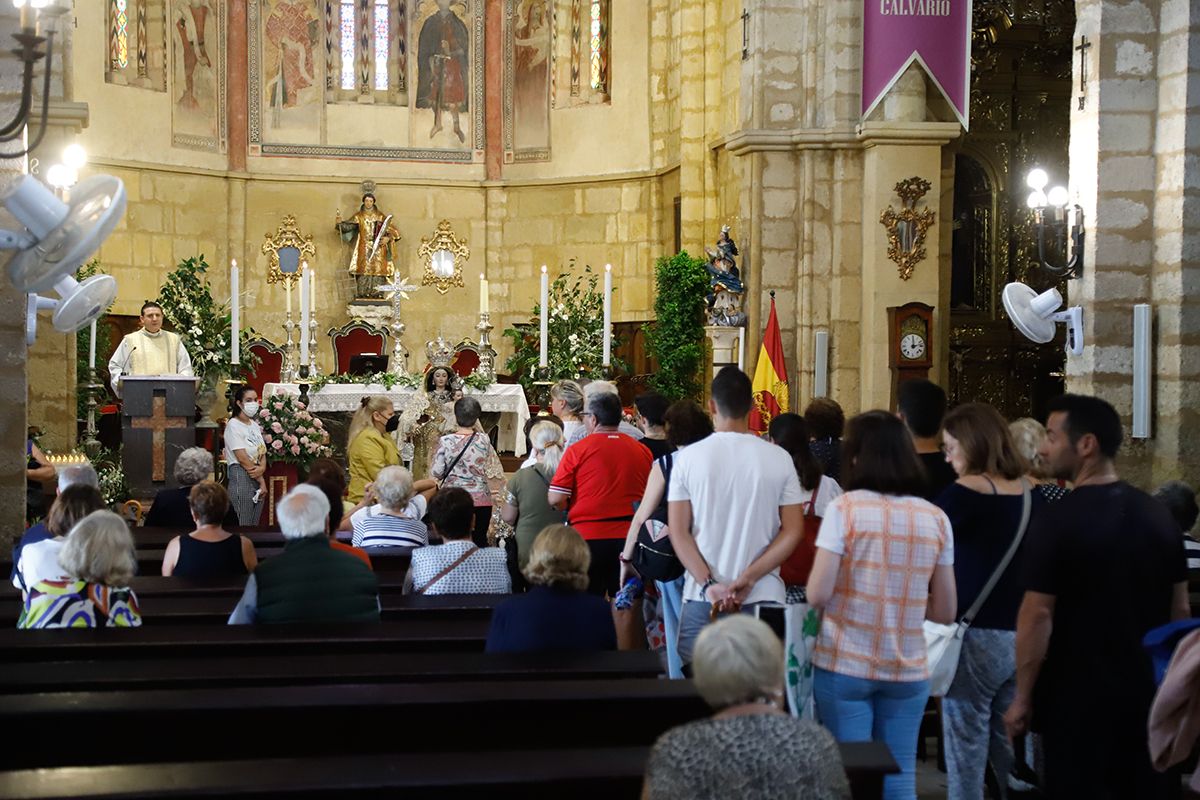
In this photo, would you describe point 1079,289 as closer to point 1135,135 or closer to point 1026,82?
point 1135,135

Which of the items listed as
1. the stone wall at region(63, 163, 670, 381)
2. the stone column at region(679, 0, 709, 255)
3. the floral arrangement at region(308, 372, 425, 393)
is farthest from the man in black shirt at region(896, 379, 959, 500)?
the stone wall at region(63, 163, 670, 381)

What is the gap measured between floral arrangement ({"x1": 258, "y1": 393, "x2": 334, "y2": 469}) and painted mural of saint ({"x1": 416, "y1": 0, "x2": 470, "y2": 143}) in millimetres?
10400

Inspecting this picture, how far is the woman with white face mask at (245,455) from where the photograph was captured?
10422mm

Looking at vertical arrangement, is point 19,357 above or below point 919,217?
below

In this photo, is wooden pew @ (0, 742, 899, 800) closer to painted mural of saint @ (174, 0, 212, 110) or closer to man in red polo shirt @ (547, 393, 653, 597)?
man in red polo shirt @ (547, 393, 653, 597)

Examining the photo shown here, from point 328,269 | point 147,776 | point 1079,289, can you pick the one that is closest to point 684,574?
point 147,776

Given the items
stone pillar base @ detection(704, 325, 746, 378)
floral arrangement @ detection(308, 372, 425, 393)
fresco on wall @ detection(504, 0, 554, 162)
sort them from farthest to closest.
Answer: fresco on wall @ detection(504, 0, 554, 162), stone pillar base @ detection(704, 325, 746, 378), floral arrangement @ detection(308, 372, 425, 393)

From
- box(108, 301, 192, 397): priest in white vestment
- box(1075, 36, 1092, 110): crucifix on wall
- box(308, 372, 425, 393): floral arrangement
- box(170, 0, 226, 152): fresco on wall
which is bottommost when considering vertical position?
box(308, 372, 425, 393): floral arrangement

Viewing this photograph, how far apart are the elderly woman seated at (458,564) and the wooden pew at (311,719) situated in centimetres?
181

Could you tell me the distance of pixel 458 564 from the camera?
595 centimetres

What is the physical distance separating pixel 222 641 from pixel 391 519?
2.40 meters

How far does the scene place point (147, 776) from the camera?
3305 millimetres

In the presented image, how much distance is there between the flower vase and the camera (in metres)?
10.7

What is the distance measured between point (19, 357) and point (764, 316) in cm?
767
